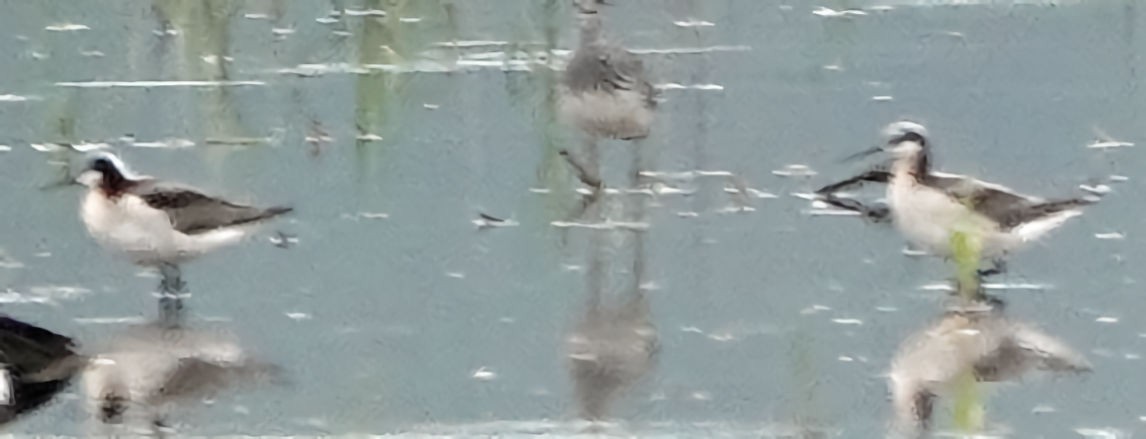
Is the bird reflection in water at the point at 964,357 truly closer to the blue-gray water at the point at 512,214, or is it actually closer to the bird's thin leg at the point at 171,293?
the blue-gray water at the point at 512,214

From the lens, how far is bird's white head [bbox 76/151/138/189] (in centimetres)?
64

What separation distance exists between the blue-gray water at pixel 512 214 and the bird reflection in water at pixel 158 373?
0.04 feet

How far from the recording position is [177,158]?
2.10 ft

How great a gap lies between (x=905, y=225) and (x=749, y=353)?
109 millimetres

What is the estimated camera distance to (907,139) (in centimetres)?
62

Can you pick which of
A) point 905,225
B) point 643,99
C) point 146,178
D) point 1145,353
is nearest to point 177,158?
point 146,178

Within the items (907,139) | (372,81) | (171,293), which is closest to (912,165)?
(907,139)

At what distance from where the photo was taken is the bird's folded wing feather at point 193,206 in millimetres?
640

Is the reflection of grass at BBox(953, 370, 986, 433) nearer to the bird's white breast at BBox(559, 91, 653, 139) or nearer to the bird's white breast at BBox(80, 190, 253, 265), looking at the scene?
the bird's white breast at BBox(559, 91, 653, 139)

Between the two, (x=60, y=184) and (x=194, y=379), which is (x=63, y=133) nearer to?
(x=60, y=184)

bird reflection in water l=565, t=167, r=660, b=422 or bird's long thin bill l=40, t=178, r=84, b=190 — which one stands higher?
bird's long thin bill l=40, t=178, r=84, b=190

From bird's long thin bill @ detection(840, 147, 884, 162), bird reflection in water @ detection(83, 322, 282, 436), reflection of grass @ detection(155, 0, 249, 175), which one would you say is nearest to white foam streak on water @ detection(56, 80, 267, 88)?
reflection of grass @ detection(155, 0, 249, 175)

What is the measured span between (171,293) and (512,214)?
7.7 inches

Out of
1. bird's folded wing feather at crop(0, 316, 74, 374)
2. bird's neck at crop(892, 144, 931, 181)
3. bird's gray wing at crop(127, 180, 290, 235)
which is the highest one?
bird's neck at crop(892, 144, 931, 181)
